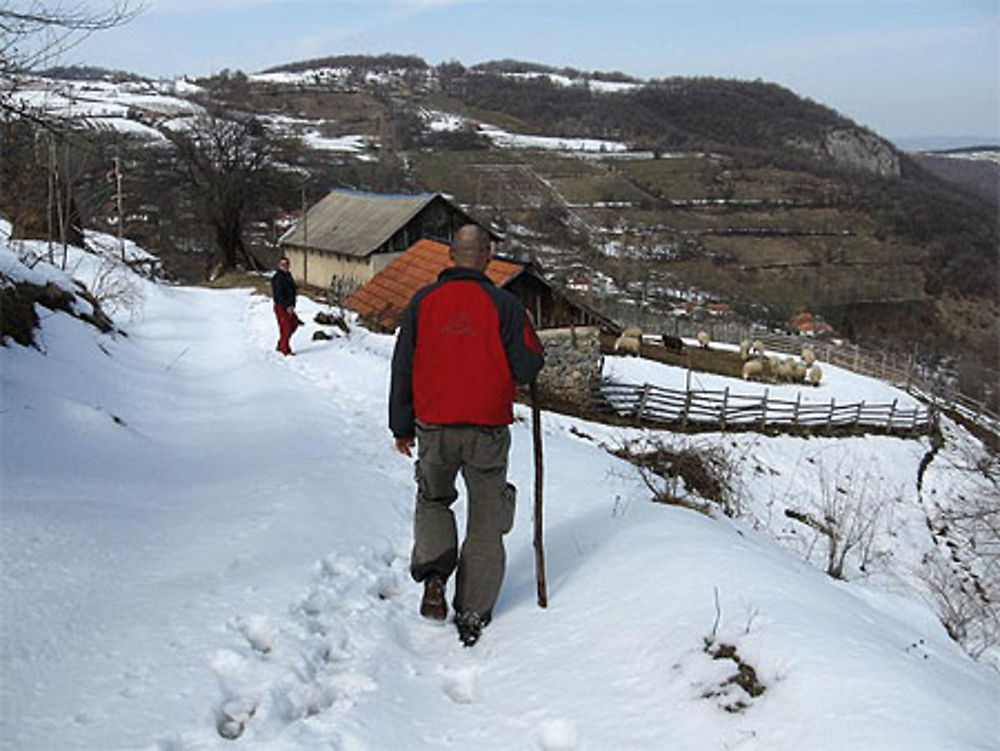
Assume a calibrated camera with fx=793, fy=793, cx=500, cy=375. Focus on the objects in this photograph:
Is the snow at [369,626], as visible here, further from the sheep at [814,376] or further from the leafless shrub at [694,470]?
the sheep at [814,376]

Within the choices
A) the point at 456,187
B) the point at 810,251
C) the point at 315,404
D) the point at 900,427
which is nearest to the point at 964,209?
the point at 810,251

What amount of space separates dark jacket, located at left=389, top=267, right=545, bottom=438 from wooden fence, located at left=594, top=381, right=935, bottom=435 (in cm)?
1669

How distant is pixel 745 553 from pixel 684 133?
6693 inches

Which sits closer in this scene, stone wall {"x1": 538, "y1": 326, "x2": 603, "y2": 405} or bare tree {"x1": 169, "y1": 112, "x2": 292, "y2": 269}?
stone wall {"x1": 538, "y1": 326, "x2": 603, "y2": 405}

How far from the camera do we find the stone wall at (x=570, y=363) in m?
20.0

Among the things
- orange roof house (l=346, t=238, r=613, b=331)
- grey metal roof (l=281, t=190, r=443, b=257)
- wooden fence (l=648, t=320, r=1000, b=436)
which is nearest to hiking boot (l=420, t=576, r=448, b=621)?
orange roof house (l=346, t=238, r=613, b=331)

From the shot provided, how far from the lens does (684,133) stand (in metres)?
162

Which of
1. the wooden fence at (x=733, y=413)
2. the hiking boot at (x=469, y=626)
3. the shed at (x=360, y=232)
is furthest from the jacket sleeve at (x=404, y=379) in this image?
the shed at (x=360, y=232)

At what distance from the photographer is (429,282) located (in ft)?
62.3

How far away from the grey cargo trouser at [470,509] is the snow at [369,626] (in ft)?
0.83

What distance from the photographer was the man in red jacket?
360cm

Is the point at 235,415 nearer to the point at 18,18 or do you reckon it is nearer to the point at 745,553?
the point at 18,18

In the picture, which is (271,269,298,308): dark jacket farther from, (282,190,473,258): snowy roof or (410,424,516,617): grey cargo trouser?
(282,190,473,258): snowy roof

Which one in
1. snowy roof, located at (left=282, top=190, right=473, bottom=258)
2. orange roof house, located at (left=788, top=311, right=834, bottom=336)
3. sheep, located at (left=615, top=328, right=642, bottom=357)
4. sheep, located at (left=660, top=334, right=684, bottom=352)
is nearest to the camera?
sheep, located at (left=615, top=328, right=642, bottom=357)
